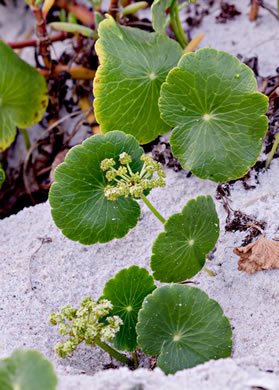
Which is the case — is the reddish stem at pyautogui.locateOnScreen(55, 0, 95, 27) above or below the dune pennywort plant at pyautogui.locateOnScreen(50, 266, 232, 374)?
above

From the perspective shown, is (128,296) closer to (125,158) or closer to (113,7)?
(125,158)

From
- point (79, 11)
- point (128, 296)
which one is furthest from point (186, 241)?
point (79, 11)

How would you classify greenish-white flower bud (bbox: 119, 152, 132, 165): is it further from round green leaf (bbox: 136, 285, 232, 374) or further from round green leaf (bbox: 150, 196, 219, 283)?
round green leaf (bbox: 136, 285, 232, 374)

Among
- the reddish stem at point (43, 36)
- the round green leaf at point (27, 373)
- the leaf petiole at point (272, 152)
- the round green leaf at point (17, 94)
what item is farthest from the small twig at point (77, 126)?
the round green leaf at point (27, 373)

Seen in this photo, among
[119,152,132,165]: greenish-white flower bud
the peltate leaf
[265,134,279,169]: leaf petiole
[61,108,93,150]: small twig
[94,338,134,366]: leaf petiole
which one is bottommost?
[94,338,134,366]: leaf petiole

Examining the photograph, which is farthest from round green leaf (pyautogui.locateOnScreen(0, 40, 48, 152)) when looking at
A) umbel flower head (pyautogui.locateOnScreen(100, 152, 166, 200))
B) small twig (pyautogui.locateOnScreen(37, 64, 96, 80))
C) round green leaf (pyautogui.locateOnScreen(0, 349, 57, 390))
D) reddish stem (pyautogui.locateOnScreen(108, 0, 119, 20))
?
round green leaf (pyautogui.locateOnScreen(0, 349, 57, 390))

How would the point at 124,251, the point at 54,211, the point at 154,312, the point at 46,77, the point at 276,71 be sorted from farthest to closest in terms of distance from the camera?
the point at 46,77 → the point at 276,71 → the point at 124,251 → the point at 54,211 → the point at 154,312

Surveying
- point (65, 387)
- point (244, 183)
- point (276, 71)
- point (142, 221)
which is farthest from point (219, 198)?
point (65, 387)

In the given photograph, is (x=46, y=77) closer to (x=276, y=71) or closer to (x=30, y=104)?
(x=30, y=104)
